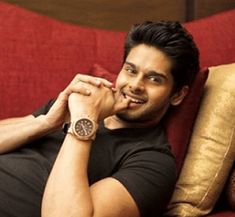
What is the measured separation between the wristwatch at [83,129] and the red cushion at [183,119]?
342 millimetres

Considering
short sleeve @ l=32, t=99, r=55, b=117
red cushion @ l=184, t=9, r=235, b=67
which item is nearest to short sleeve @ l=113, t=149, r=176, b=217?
short sleeve @ l=32, t=99, r=55, b=117

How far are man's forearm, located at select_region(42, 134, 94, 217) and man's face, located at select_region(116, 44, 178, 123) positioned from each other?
0.27 meters

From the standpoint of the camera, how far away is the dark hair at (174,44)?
157 centimetres

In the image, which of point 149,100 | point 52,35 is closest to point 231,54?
point 149,100

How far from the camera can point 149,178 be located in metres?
1.36

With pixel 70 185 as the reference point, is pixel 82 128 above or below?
above

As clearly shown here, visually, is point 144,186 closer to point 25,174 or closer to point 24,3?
point 25,174

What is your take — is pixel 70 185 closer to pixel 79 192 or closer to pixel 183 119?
pixel 79 192

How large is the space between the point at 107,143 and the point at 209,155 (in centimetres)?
33

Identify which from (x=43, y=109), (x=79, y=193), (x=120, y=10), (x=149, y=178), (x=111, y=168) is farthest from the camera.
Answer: (x=120, y=10)

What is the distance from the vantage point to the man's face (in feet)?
5.08

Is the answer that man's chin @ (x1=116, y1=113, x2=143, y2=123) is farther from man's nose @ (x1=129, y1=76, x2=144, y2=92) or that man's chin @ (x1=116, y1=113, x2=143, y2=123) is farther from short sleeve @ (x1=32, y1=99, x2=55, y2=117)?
short sleeve @ (x1=32, y1=99, x2=55, y2=117)

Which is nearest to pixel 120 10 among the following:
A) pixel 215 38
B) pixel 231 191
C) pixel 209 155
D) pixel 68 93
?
pixel 215 38

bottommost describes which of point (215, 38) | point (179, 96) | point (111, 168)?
point (111, 168)
